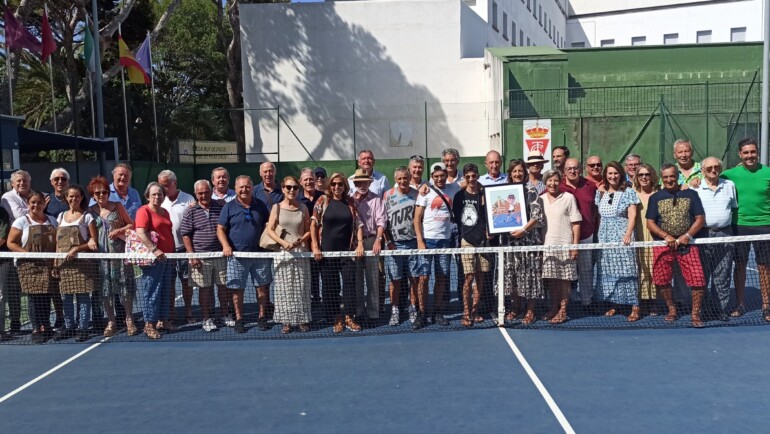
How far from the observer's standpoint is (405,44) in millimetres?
28641

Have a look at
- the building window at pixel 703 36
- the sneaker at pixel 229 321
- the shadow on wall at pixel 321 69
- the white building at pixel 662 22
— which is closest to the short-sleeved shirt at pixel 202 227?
the sneaker at pixel 229 321

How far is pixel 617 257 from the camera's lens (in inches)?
307

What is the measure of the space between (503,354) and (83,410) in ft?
11.8

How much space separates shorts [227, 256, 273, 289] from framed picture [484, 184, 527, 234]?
2426 millimetres

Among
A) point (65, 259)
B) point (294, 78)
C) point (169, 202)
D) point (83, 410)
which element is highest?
point (294, 78)

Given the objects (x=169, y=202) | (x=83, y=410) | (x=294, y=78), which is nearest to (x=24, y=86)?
(x=294, y=78)

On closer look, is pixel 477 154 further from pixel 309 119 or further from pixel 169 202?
pixel 169 202

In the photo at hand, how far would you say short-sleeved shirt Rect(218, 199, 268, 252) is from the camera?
299 inches

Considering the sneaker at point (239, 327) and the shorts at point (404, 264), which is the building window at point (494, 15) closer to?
the shorts at point (404, 264)

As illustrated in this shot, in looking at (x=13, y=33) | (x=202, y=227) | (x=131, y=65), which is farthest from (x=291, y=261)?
(x=131, y=65)

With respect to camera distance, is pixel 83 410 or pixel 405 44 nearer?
pixel 83 410

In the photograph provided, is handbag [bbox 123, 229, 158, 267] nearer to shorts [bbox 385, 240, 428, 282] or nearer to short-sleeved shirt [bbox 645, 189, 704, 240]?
shorts [bbox 385, 240, 428, 282]

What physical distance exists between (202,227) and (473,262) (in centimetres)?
295

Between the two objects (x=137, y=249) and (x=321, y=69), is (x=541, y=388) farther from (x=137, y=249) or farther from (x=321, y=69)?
(x=321, y=69)
